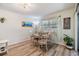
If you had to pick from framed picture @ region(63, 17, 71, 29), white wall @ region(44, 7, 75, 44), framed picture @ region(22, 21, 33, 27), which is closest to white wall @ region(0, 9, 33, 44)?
framed picture @ region(22, 21, 33, 27)

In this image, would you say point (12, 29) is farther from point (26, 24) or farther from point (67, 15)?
point (67, 15)

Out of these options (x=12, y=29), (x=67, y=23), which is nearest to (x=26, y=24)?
(x=12, y=29)

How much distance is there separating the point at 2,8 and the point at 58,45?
2.71 metres

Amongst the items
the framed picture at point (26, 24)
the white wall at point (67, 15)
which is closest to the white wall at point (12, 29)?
the framed picture at point (26, 24)

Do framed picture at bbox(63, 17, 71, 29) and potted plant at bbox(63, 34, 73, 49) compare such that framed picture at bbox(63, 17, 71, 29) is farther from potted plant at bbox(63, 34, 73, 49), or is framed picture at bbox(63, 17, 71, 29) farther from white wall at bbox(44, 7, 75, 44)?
potted plant at bbox(63, 34, 73, 49)

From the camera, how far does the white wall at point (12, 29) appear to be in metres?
2.46

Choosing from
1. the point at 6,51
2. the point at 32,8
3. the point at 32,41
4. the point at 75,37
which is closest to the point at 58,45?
the point at 75,37

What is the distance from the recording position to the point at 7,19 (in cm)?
254

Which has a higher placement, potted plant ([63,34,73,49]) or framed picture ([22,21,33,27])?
framed picture ([22,21,33,27])

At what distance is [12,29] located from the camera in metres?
2.60

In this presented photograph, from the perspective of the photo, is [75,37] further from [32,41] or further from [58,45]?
[32,41]

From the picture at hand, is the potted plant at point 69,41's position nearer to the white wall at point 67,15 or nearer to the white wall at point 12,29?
the white wall at point 67,15

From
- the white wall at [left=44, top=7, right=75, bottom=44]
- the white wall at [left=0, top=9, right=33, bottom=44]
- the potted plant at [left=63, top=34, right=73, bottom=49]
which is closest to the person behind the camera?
the white wall at [left=0, top=9, right=33, bottom=44]

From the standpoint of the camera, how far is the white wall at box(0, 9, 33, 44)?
246cm
